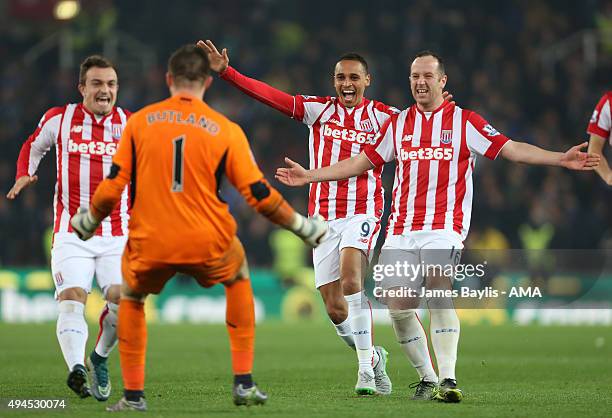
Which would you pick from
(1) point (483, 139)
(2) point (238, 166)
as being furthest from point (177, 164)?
(1) point (483, 139)

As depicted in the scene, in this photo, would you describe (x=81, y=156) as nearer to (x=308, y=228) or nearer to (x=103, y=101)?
(x=103, y=101)

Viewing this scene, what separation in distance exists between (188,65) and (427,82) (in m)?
2.33

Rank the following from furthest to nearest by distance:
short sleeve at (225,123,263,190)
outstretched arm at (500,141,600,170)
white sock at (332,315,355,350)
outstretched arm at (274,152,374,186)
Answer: white sock at (332,315,355,350) < outstretched arm at (274,152,374,186) < outstretched arm at (500,141,600,170) < short sleeve at (225,123,263,190)

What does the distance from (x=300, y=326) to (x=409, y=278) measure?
10.4 m

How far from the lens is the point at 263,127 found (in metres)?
22.8

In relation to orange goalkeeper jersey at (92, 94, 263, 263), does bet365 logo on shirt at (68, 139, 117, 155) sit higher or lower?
higher

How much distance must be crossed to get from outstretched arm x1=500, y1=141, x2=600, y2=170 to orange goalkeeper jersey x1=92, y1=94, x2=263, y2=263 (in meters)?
2.26

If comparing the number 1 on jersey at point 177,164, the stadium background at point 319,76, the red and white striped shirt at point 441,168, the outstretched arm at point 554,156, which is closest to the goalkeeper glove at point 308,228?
the number 1 on jersey at point 177,164

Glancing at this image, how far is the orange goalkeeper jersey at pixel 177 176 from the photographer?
267 inches

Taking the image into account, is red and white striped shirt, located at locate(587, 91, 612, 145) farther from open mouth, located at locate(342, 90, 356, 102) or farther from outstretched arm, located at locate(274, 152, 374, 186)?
open mouth, located at locate(342, 90, 356, 102)

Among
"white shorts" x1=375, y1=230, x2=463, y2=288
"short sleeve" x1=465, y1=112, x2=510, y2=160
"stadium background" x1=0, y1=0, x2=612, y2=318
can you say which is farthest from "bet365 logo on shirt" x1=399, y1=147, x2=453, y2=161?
"stadium background" x1=0, y1=0, x2=612, y2=318

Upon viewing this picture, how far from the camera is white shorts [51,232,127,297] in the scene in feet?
28.1

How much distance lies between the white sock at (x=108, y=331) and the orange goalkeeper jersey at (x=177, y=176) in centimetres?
159

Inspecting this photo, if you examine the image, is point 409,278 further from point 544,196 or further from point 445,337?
point 544,196
